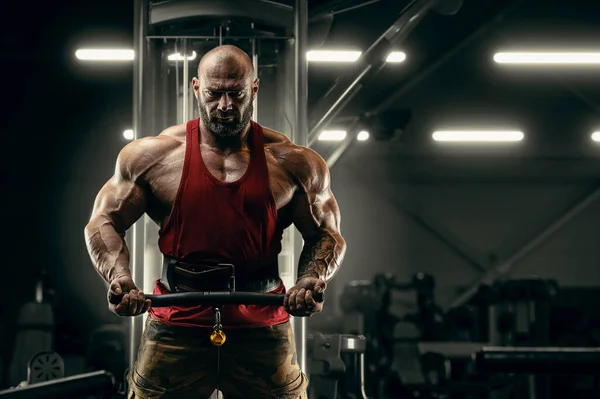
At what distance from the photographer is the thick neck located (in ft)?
6.86

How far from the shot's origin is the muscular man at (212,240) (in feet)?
6.53

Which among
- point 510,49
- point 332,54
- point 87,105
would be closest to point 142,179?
point 332,54

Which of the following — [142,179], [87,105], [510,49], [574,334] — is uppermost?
[510,49]

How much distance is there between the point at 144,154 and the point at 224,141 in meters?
0.21

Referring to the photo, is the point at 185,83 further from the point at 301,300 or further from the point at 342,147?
the point at 342,147

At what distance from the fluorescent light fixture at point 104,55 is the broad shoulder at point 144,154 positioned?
190 inches

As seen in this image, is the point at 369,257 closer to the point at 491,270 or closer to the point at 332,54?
the point at 491,270

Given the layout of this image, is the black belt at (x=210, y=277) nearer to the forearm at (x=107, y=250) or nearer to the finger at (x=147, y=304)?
Result: the forearm at (x=107, y=250)

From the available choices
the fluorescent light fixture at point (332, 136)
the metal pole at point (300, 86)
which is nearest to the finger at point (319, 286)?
the metal pole at point (300, 86)

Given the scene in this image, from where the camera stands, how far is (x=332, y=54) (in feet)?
21.4

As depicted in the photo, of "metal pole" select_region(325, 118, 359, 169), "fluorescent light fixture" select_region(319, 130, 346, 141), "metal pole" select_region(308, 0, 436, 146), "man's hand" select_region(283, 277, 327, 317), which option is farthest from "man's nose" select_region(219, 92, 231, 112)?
"fluorescent light fixture" select_region(319, 130, 346, 141)

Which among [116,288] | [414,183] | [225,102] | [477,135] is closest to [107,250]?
[116,288]

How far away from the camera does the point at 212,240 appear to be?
199 cm

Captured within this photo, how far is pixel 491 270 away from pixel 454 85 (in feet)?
6.08
